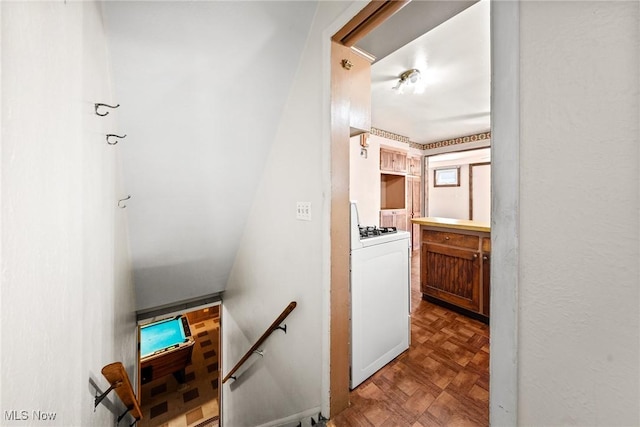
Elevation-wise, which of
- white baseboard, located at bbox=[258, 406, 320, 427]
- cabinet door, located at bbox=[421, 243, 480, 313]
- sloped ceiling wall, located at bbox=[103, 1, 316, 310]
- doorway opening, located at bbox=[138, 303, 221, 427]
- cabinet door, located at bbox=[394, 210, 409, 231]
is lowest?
doorway opening, located at bbox=[138, 303, 221, 427]

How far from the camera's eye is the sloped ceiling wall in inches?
44.3

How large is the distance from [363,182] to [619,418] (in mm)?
3409

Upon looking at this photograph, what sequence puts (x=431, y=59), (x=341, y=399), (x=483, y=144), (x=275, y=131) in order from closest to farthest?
(x=341, y=399) → (x=275, y=131) → (x=431, y=59) → (x=483, y=144)

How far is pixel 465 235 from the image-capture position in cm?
244

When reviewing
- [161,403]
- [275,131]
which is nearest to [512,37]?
[275,131]

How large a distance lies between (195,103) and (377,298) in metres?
1.77

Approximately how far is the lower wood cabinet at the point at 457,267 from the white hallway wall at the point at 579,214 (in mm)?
1962

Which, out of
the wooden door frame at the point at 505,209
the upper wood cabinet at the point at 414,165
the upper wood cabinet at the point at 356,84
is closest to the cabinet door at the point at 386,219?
the upper wood cabinet at the point at 414,165

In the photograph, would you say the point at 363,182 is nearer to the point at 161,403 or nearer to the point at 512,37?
the point at 512,37

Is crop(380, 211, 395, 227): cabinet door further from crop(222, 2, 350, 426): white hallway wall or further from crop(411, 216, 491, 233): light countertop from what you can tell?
crop(222, 2, 350, 426): white hallway wall

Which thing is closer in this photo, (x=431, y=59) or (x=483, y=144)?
(x=431, y=59)

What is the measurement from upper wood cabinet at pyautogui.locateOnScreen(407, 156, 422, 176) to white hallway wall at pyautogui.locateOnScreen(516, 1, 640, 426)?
177 inches

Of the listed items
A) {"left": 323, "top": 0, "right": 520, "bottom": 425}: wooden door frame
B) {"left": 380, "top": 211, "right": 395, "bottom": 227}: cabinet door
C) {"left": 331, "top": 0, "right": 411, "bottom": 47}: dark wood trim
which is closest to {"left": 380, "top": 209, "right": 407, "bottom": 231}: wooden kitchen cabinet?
{"left": 380, "top": 211, "right": 395, "bottom": 227}: cabinet door

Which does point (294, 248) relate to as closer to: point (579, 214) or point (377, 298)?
point (377, 298)
